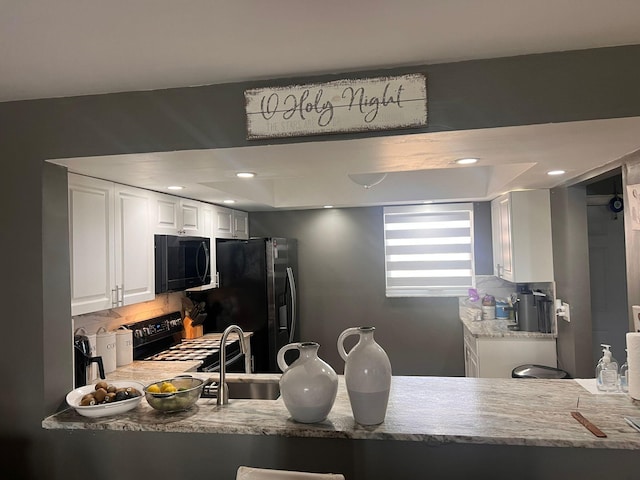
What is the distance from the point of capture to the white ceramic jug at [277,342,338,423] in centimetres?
179

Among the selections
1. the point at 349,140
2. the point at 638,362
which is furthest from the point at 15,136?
the point at 638,362

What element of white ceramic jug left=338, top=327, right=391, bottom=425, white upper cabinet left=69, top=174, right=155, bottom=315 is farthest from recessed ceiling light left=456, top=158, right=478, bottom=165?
white upper cabinet left=69, top=174, right=155, bottom=315

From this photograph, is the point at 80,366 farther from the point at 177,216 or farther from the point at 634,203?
the point at 634,203

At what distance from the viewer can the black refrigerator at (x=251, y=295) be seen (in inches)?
162

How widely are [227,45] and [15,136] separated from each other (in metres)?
1.19

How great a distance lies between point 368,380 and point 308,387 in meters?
0.25

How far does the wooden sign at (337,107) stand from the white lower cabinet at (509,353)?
2.53 metres

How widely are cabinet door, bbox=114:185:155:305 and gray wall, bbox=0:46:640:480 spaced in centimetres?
72

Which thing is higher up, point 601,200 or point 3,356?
point 601,200

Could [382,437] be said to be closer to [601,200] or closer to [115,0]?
[115,0]

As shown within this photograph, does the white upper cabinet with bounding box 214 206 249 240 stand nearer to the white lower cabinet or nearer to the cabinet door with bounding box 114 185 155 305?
the cabinet door with bounding box 114 185 155 305

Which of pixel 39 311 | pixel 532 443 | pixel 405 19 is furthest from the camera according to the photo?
pixel 39 311

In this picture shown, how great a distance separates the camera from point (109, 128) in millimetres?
1891

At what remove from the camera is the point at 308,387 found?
1.78 meters
